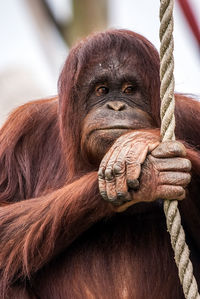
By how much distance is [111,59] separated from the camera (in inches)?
146

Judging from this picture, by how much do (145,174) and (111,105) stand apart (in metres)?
0.55

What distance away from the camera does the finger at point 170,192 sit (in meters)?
2.94

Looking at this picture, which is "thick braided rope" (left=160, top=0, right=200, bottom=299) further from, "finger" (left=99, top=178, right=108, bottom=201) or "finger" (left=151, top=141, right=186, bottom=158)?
"finger" (left=99, top=178, right=108, bottom=201)

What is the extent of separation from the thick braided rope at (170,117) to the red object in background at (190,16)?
106 inches

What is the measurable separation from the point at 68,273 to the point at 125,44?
1.13 metres

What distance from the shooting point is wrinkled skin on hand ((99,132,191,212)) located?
297cm

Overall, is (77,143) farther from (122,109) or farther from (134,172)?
(134,172)

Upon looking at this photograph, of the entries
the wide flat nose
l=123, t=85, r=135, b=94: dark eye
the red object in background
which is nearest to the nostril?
the wide flat nose

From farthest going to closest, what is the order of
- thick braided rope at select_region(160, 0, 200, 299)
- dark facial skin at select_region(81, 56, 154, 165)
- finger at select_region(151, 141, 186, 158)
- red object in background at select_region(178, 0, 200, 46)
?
red object in background at select_region(178, 0, 200, 46)
dark facial skin at select_region(81, 56, 154, 165)
finger at select_region(151, 141, 186, 158)
thick braided rope at select_region(160, 0, 200, 299)

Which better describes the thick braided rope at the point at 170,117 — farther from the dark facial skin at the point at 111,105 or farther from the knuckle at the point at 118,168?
the dark facial skin at the point at 111,105

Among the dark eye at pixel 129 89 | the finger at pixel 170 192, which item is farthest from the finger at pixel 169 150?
the dark eye at pixel 129 89

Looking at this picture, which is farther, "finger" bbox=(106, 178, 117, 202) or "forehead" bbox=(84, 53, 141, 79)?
"forehead" bbox=(84, 53, 141, 79)

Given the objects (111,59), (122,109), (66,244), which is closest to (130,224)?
(66,244)

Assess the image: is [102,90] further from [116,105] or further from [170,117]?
[170,117]
